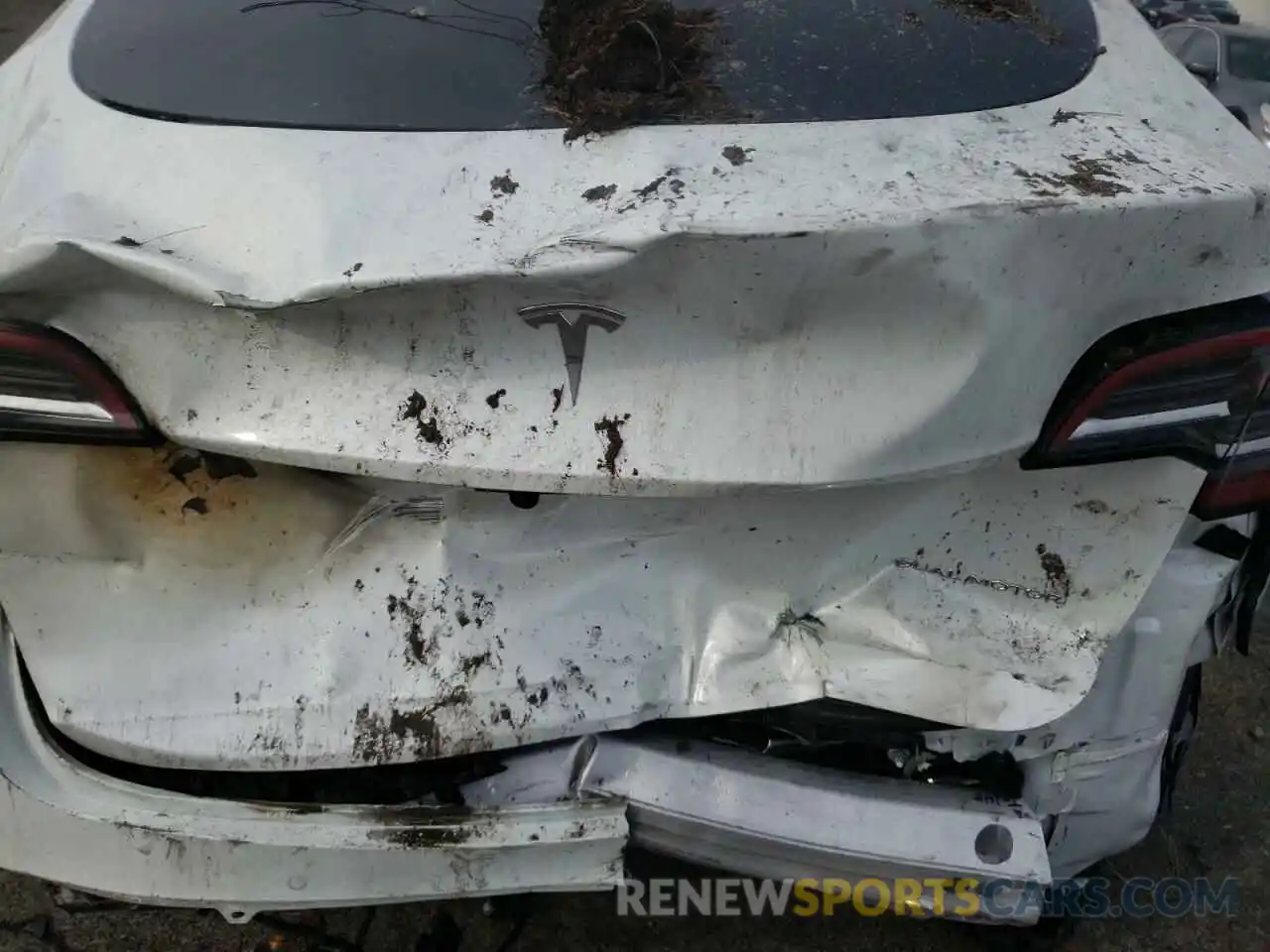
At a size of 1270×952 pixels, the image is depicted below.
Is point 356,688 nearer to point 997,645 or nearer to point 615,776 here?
point 615,776

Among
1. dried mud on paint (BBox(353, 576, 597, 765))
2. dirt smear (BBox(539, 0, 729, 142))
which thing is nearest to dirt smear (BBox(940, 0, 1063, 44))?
dirt smear (BBox(539, 0, 729, 142))

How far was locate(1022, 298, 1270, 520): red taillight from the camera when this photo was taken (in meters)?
1.39

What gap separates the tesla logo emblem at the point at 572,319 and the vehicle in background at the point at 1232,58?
23.1 feet

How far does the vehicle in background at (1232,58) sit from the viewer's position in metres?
6.97

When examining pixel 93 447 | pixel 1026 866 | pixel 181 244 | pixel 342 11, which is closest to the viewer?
pixel 181 244

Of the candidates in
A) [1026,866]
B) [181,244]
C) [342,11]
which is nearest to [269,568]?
[181,244]

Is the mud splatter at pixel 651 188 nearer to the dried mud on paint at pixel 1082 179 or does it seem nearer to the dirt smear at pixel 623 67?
the dirt smear at pixel 623 67

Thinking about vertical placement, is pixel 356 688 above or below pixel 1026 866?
above

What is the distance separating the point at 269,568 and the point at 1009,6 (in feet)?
5.20

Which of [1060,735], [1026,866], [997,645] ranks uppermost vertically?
[997,645]

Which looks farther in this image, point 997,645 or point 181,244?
point 997,645

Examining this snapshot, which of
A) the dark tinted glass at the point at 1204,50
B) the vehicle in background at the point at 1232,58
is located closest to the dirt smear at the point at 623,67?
the vehicle in background at the point at 1232,58

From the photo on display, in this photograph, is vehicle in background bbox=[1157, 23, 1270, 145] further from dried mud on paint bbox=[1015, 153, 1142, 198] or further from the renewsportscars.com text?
dried mud on paint bbox=[1015, 153, 1142, 198]

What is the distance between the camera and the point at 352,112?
150 centimetres
